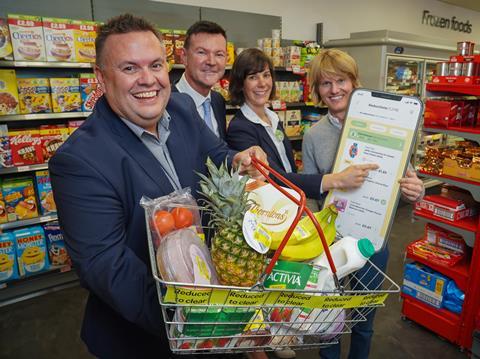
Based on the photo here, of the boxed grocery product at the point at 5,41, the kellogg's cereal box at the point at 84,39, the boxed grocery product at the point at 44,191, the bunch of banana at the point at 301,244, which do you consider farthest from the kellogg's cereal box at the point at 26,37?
the bunch of banana at the point at 301,244

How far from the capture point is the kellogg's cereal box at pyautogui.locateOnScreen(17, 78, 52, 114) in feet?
10.7

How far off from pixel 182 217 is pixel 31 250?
10.5 ft

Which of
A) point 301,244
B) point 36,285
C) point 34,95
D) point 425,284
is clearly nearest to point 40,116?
point 34,95

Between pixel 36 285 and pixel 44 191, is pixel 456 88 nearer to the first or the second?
pixel 44 191

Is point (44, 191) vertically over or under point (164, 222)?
under

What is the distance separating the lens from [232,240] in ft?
2.57

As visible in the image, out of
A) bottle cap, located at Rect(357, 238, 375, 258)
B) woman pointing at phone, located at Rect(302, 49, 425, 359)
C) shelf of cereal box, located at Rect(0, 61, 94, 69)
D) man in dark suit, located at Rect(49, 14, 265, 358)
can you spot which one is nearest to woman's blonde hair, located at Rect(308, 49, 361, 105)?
woman pointing at phone, located at Rect(302, 49, 425, 359)

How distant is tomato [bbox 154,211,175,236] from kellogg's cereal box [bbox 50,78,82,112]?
3.05 meters

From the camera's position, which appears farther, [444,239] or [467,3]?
[467,3]

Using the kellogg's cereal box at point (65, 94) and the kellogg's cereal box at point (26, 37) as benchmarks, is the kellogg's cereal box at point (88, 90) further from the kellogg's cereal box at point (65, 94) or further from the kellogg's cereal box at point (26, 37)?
the kellogg's cereal box at point (26, 37)

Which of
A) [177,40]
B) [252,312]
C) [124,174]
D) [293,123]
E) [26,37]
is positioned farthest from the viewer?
[293,123]

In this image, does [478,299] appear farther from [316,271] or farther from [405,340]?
[316,271]

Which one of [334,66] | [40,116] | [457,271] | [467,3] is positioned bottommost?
[457,271]

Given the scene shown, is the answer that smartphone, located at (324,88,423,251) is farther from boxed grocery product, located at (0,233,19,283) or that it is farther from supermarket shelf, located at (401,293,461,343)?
boxed grocery product, located at (0,233,19,283)
